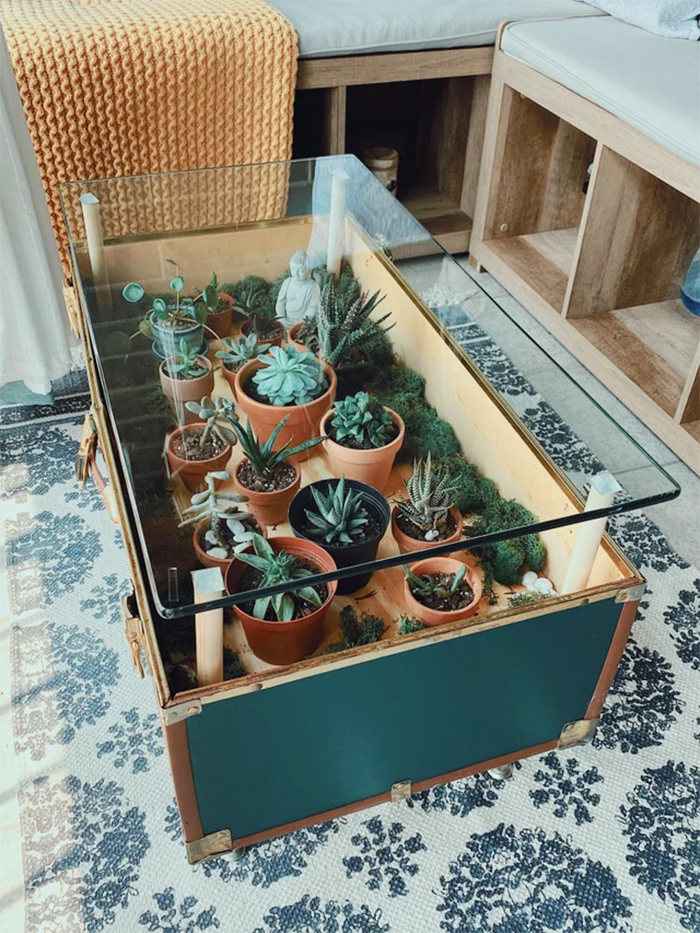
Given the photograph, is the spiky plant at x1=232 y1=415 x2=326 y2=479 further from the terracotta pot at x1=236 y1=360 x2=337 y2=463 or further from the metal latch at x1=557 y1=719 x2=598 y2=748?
the metal latch at x1=557 y1=719 x2=598 y2=748

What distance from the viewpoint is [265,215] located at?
1421mm

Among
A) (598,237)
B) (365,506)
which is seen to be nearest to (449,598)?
(365,506)

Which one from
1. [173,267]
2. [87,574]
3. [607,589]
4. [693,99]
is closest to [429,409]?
[607,589]

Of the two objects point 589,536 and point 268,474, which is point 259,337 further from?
point 589,536

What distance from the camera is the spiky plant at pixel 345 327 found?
1192 mm

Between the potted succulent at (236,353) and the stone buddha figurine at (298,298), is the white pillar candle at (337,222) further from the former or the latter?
the potted succulent at (236,353)

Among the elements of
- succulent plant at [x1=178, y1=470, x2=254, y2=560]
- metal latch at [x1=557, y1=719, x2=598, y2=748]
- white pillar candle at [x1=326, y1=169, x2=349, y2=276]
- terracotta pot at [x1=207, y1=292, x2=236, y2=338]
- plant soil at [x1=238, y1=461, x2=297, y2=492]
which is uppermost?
white pillar candle at [x1=326, y1=169, x2=349, y2=276]

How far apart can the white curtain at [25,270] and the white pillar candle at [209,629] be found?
2.73ft

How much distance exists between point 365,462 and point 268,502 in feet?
0.42

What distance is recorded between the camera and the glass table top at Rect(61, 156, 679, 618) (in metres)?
0.95

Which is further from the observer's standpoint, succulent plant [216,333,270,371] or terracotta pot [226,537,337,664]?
succulent plant [216,333,270,371]

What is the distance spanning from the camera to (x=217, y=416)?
111 cm

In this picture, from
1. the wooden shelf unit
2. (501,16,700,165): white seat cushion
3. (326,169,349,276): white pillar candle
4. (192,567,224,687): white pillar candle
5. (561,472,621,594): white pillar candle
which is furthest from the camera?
the wooden shelf unit

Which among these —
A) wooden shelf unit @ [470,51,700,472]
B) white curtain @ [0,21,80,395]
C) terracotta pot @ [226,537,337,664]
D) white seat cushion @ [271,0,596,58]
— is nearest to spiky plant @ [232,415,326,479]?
terracotta pot @ [226,537,337,664]
